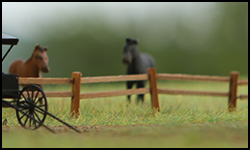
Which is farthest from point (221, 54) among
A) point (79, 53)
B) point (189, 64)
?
point (79, 53)

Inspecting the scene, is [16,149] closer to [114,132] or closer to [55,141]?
[55,141]

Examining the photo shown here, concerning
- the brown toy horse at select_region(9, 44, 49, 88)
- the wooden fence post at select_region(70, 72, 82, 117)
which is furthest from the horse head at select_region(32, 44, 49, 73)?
the wooden fence post at select_region(70, 72, 82, 117)

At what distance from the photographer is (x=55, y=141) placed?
16.0 feet

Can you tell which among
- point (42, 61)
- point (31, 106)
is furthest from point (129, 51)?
point (31, 106)

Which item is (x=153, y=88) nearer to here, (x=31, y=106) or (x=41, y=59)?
(x=41, y=59)

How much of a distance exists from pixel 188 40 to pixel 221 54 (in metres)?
2.49

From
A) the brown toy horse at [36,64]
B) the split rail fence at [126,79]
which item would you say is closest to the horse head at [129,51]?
the split rail fence at [126,79]

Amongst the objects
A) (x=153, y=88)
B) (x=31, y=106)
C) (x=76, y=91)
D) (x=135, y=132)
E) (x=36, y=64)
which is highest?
(x=36, y=64)

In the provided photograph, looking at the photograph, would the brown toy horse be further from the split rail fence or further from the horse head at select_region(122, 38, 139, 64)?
the horse head at select_region(122, 38, 139, 64)

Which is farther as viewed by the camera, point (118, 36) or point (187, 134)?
point (118, 36)

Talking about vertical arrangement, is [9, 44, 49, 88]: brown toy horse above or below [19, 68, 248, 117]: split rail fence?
above

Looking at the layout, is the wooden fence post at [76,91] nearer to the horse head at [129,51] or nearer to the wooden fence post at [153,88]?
the wooden fence post at [153,88]

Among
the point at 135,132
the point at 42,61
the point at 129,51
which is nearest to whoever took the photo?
the point at 135,132

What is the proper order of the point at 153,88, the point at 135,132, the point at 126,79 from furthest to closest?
the point at 153,88 → the point at 126,79 → the point at 135,132
